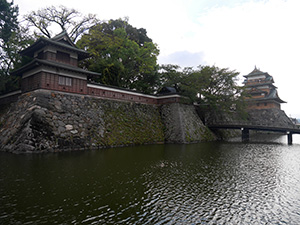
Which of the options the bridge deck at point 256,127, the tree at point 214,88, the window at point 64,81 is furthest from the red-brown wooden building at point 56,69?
the bridge deck at point 256,127

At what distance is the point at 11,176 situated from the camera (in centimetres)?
877

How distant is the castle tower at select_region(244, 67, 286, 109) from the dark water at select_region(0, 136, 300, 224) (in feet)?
128

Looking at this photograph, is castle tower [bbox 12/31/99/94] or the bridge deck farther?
the bridge deck

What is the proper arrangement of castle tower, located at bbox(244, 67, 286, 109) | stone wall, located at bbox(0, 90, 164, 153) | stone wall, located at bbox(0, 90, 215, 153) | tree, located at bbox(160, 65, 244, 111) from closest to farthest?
stone wall, located at bbox(0, 90, 164, 153) < stone wall, located at bbox(0, 90, 215, 153) < tree, located at bbox(160, 65, 244, 111) < castle tower, located at bbox(244, 67, 286, 109)

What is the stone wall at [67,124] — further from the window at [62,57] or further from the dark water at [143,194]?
the dark water at [143,194]

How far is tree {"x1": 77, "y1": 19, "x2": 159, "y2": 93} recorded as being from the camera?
27.7 metres

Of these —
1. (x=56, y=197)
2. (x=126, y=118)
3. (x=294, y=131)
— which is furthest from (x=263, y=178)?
(x=294, y=131)

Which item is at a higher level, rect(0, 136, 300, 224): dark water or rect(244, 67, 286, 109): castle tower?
rect(244, 67, 286, 109): castle tower

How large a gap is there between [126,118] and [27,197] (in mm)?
17058

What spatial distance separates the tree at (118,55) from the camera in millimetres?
27672

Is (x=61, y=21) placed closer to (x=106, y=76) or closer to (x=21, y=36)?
(x=21, y=36)

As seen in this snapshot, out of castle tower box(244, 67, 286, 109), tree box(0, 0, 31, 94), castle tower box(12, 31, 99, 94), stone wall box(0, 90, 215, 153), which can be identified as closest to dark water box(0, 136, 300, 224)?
stone wall box(0, 90, 215, 153)

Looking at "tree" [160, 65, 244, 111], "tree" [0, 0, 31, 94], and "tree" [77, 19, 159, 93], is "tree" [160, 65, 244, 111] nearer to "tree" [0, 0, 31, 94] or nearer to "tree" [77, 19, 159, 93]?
"tree" [77, 19, 159, 93]

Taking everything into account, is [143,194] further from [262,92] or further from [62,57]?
[262,92]
